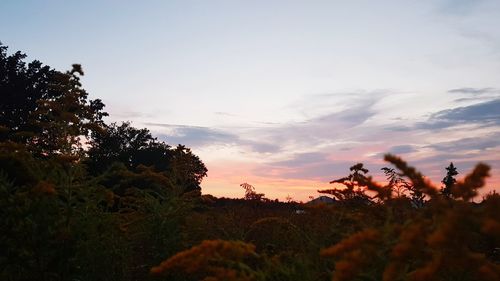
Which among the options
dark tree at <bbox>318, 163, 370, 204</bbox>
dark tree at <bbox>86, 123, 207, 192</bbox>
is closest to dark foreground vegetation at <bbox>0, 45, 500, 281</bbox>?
dark tree at <bbox>318, 163, 370, 204</bbox>

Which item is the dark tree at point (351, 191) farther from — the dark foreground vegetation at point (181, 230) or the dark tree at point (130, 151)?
the dark tree at point (130, 151)

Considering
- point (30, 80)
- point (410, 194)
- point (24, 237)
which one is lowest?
point (24, 237)

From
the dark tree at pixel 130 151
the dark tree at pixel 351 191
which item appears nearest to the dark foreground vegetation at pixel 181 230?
the dark tree at pixel 351 191

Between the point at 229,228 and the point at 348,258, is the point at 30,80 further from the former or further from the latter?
the point at 348,258

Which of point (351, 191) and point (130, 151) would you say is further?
point (130, 151)

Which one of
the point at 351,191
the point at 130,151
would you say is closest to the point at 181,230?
the point at 351,191

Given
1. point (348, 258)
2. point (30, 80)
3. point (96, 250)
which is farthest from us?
point (30, 80)

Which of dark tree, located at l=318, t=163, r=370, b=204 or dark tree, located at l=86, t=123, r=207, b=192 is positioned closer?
dark tree, located at l=318, t=163, r=370, b=204

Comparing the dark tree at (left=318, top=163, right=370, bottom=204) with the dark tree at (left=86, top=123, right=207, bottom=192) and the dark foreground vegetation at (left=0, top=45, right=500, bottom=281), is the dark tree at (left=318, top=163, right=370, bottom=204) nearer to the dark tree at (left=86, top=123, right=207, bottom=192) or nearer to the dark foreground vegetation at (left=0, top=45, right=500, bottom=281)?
the dark foreground vegetation at (left=0, top=45, right=500, bottom=281)

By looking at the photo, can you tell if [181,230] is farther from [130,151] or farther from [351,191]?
[130,151]

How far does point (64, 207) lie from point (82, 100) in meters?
2.36

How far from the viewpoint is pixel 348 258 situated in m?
2.99

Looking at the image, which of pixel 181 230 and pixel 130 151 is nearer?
pixel 181 230

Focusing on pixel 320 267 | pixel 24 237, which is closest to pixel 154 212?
pixel 24 237
